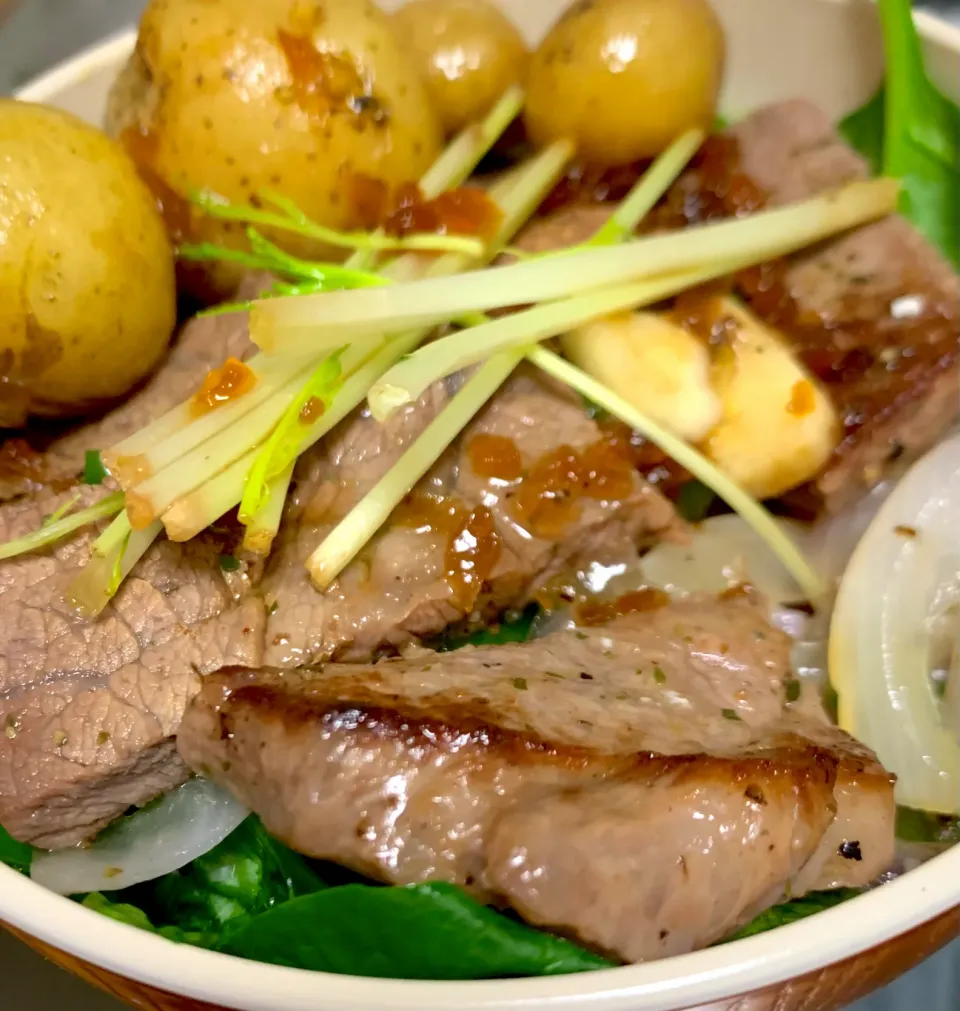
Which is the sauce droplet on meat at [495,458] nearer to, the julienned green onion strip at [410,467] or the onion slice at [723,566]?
the julienned green onion strip at [410,467]

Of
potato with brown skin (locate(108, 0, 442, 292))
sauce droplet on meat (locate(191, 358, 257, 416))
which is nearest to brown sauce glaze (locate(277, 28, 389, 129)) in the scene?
potato with brown skin (locate(108, 0, 442, 292))

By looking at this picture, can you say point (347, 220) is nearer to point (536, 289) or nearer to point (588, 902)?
point (536, 289)

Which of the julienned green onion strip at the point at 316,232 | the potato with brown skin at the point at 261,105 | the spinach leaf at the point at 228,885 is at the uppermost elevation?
the potato with brown skin at the point at 261,105

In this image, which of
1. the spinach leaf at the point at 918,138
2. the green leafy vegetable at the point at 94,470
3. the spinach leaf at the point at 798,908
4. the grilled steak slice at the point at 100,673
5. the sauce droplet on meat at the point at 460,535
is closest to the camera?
the spinach leaf at the point at 798,908

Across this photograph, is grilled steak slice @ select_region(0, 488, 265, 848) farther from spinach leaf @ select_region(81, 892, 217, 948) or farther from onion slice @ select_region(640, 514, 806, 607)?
onion slice @ select_region(640, 514, 806, 607)

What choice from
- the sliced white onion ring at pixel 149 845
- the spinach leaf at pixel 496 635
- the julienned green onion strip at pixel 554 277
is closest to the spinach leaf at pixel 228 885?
the sliced white onion ring at pixel 149 845

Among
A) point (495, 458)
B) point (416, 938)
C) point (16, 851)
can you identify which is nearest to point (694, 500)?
point (495, 458)
